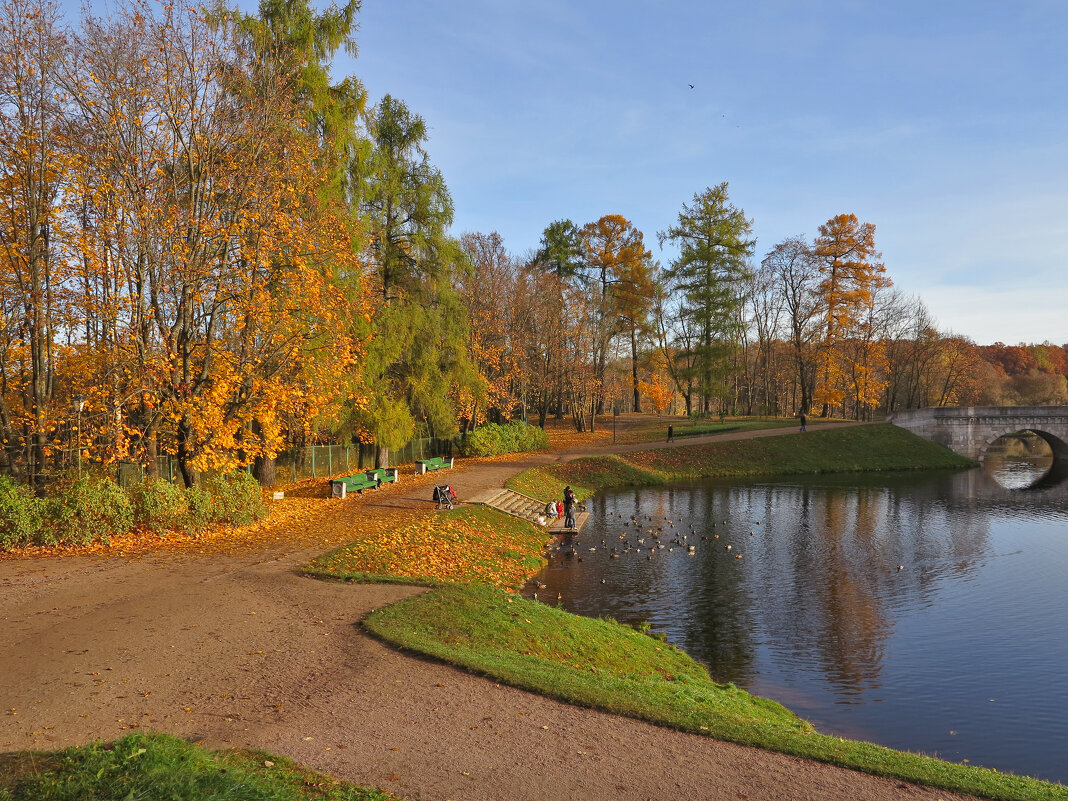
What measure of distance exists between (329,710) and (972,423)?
5772 cm

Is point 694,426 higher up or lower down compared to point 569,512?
higher up

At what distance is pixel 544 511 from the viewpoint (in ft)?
91.0

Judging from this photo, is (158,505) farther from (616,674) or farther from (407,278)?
(407,278)

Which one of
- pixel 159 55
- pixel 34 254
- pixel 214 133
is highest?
pixel 159 55

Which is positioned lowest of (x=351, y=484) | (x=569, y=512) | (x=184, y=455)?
(x=569, y=512)

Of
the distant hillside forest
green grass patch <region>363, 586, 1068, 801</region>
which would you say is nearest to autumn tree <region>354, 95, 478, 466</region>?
the distant hillside forest

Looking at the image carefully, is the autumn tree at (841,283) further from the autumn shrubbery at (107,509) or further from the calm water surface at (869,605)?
the autumn shrubbery at (107,509)

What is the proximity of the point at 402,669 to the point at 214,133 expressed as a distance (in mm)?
16981

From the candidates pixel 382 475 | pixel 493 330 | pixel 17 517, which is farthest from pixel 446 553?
pixel 493 330

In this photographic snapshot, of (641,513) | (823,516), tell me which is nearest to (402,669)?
(641,513)

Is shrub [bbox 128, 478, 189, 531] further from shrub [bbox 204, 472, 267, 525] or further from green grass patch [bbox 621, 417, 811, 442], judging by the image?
green grass patch [bbox 621, 417, 811, 442]

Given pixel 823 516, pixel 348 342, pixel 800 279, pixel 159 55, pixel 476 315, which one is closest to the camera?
pixel 159 55

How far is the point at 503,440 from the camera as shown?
139 feet

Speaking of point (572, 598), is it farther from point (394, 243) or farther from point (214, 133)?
point (394, 243)
